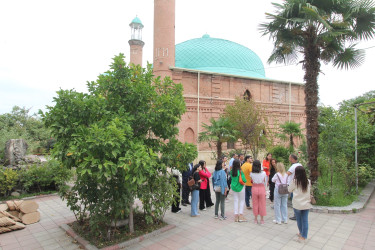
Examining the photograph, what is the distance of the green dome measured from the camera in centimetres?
Answer: 2438

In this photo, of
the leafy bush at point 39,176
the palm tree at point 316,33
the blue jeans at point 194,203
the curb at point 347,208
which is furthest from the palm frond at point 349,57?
the leafy bush at point 39,176

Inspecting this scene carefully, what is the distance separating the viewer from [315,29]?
8000 mm

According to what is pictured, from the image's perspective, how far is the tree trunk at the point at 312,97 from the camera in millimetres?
7906

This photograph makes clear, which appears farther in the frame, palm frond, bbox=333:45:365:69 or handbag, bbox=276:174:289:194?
palm frond, bbox=333:45:365:69

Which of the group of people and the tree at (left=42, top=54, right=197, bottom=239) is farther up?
the tree at (left=42, top=54, right=197, bottom=239)

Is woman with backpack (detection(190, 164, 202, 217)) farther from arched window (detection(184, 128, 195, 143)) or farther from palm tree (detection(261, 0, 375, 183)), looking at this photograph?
arched window (detection(184, 128, 195, 143))

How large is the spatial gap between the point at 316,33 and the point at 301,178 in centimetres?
566

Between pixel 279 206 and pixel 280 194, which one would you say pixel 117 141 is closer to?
pixel 280 194

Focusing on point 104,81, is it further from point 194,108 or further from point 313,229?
point 194,108

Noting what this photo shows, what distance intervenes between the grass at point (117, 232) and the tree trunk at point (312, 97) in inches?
214

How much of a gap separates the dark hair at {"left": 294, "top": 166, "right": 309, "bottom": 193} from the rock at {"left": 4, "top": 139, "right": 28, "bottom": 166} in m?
11.5

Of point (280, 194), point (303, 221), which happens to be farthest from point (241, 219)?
point (303, 221)

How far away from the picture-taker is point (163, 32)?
64.6 ft

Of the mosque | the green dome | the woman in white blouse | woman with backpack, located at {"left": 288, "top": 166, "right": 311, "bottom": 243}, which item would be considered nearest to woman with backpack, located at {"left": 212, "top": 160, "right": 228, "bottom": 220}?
the woman in white blouse
